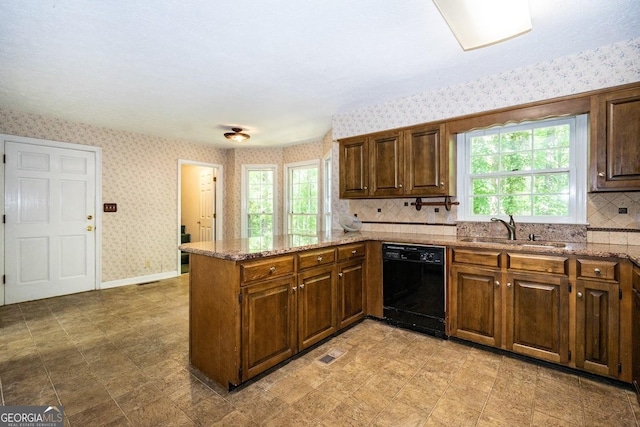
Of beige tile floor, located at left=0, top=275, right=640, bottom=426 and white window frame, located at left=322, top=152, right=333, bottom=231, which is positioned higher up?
white window frame, located at left=322, top=152, right=333, bottom=231

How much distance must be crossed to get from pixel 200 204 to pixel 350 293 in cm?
471

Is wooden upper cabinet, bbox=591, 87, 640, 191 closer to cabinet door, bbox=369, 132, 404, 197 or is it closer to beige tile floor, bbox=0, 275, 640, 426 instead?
beige tile floor, bbox=0, 275, 640, 426

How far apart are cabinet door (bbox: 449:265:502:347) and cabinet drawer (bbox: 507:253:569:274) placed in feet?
0.53

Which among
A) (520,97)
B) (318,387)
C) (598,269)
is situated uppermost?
(520,97)

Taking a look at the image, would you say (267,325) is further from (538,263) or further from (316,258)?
(538,263)

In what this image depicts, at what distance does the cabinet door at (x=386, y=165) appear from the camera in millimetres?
3326

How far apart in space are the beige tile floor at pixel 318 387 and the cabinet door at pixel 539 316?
141 mm

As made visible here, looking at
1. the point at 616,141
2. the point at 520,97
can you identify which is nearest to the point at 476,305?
the point at 616,141

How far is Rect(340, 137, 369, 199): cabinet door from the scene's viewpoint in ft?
11.8

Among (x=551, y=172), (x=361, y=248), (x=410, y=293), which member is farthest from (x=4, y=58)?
(x=551, y=172)

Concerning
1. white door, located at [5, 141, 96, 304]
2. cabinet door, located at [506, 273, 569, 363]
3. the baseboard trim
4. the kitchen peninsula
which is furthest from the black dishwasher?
white door, located at [5, 141, 96, 304]

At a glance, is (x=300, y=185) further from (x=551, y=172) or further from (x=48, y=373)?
(x=48, y=373)

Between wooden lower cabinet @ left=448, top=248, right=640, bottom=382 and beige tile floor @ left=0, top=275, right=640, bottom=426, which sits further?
wooden lower cabinet @ left=448, top=248, right=640, bottom=382

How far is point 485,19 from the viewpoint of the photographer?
5.96ft
